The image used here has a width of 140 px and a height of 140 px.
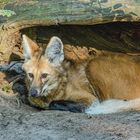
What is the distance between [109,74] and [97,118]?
1.10 m

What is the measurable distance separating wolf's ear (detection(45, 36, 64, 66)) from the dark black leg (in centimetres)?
47

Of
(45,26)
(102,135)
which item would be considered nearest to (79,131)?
(102,135)

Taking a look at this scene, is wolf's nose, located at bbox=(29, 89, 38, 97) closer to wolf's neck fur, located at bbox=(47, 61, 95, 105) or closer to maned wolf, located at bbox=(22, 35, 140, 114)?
maned wolf, located at bbox=(22, 35, 140, 114)

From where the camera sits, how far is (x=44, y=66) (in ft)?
17.9

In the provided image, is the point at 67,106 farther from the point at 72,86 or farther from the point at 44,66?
the point at 44,66

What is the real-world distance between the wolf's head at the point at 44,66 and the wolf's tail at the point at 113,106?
0.54m

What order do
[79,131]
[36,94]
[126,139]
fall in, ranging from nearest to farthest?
[126,139] → [79,131] → [36,94]

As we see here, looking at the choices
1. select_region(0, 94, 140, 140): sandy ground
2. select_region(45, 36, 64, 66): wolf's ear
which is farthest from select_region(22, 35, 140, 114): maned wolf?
select_region(0, 94, 140, 140): sandy ground

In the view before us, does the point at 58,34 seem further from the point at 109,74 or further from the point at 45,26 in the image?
the point at 109,74

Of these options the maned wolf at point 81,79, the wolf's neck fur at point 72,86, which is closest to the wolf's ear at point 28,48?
the maned wolf at point 81,79

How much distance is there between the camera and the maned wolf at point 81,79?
5.43 metres

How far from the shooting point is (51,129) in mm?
4281

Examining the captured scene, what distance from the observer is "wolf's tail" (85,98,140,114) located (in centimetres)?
521

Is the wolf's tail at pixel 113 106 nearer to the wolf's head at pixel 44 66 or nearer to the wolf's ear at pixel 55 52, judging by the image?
the wolf's head at pixel 44 66
